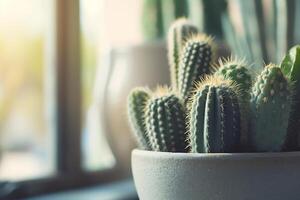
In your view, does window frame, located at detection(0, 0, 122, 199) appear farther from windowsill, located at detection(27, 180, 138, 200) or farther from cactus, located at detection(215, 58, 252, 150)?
cactus, located at detection(215, 58, 252, 150)

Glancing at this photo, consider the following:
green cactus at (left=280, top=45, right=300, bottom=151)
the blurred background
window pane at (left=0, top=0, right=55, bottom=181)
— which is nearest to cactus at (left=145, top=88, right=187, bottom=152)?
green cactus at (left=280, top=45, right=300, bottom=151)

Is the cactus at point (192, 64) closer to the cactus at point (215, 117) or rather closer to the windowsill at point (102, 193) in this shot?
the cactus at point (215, 117)

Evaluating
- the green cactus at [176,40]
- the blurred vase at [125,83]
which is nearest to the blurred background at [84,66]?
the blurred vase at [125,83]

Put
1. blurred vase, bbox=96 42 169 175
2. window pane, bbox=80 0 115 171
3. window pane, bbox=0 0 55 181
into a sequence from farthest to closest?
window pane, bbox=80 0 115 171, window pane, bbox=0 0 55 181, blurred vase, bbox=96 42 169 175

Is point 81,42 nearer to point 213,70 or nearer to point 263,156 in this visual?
point 213,70

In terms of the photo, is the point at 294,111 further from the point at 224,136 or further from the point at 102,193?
→ the point at 102,193

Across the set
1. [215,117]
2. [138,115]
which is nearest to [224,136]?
[215,117]
